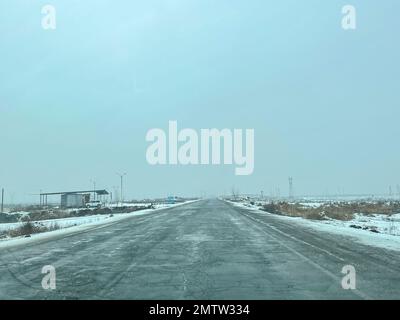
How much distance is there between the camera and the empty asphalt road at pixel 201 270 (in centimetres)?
962

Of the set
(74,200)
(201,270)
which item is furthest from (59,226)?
(74,200)

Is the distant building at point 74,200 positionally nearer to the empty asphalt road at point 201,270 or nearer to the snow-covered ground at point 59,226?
the snow-covered ground at point 59,226

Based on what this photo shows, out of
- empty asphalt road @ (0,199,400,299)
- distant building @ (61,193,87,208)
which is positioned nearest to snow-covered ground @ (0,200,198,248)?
empty asphalt road @ (0,199,400,299)

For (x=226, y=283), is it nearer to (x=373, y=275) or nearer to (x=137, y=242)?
(x=373, y=275)

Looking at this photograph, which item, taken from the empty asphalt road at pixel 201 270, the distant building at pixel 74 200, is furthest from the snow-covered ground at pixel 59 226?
the distant building at pixel 74 200

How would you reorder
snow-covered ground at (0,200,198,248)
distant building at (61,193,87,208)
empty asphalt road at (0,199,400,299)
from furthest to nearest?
distant building at (61,193,87,208), snow-covered ground at (0,200,198,248), empty asphalt road at (0,199,400,299)

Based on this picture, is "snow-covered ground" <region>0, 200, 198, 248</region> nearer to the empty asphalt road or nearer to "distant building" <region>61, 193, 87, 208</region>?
the empty asphalt road

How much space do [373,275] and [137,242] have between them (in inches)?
438

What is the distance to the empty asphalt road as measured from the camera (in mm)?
9617

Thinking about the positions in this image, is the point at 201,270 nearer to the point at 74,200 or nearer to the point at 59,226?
the point at 59,226

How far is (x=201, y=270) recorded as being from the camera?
12656mm

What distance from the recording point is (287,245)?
1906cm

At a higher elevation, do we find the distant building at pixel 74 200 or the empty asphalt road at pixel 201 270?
the empty asphalt road at pixel 201 270

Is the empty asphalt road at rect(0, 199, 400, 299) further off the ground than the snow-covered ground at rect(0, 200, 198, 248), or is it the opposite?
the empty asphalt road at rect(0, 199, 400, 299)
